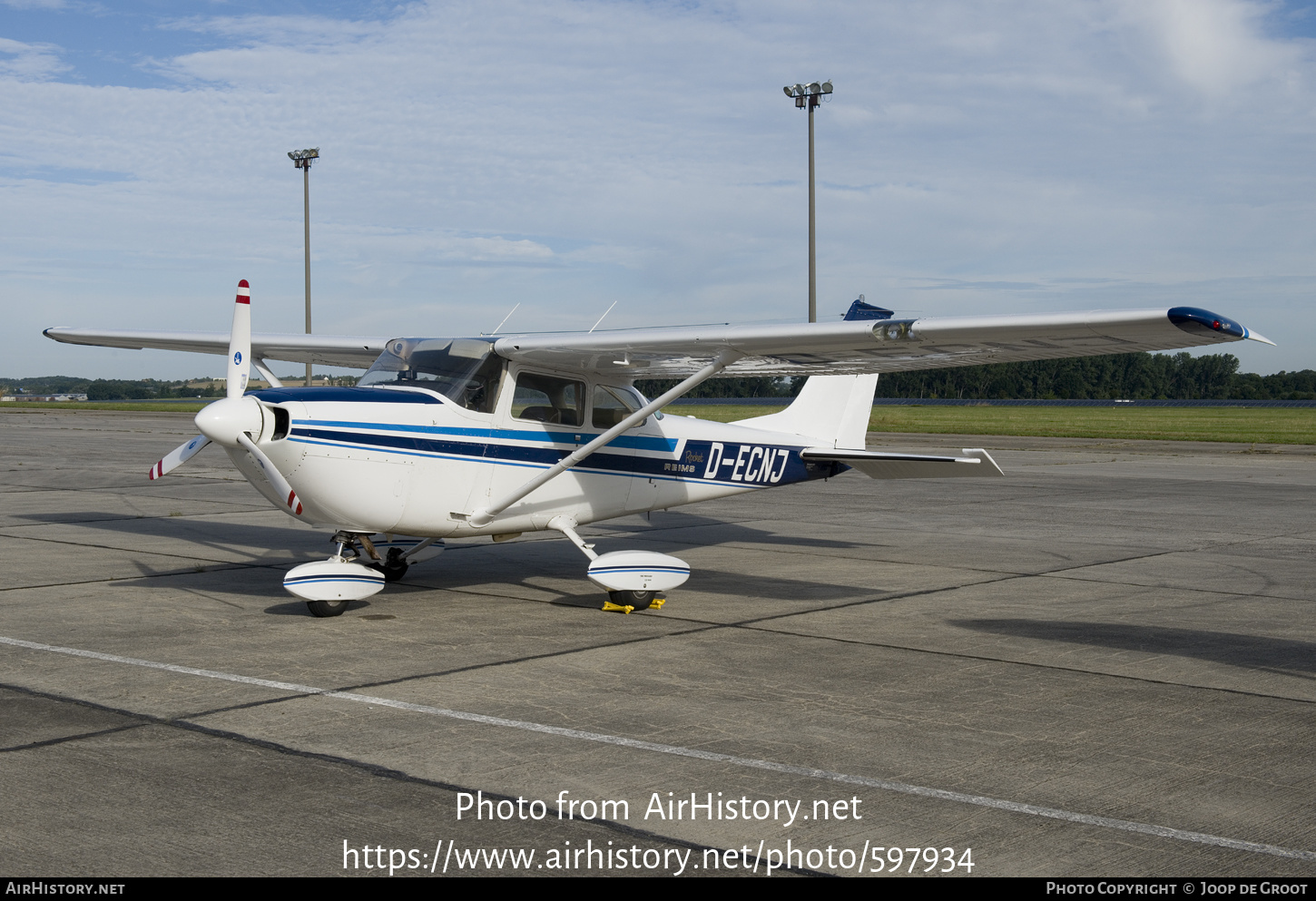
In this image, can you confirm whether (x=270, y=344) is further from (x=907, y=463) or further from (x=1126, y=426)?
(x=1126, y=426)

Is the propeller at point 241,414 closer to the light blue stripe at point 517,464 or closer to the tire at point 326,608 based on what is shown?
the light blue stripe at point 517,464

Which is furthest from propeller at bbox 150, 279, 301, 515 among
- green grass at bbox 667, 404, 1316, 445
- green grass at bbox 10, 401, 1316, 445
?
green grass at bbox 10, 401, 1316, 445

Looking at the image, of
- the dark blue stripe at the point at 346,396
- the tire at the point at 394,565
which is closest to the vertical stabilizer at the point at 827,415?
the tire at the point at 394,565

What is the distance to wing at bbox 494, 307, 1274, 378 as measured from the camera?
6703mm

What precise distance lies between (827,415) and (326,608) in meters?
5.67

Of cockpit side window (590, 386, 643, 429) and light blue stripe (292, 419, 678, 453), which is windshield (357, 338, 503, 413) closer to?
light blue stripe (292, 419, 678, 453)

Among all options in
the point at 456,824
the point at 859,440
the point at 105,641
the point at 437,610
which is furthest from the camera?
the point at 859,440

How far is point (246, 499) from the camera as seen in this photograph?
672 inches

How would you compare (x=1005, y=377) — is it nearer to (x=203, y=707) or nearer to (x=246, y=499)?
(x=246, y=499)

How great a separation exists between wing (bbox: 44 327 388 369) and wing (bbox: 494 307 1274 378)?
8.55 feet

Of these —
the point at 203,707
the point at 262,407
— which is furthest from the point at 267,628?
the point at 203,707

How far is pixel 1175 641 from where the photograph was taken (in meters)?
7.69

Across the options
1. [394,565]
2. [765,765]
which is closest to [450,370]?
[394,565]

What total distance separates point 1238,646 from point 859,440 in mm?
5164
